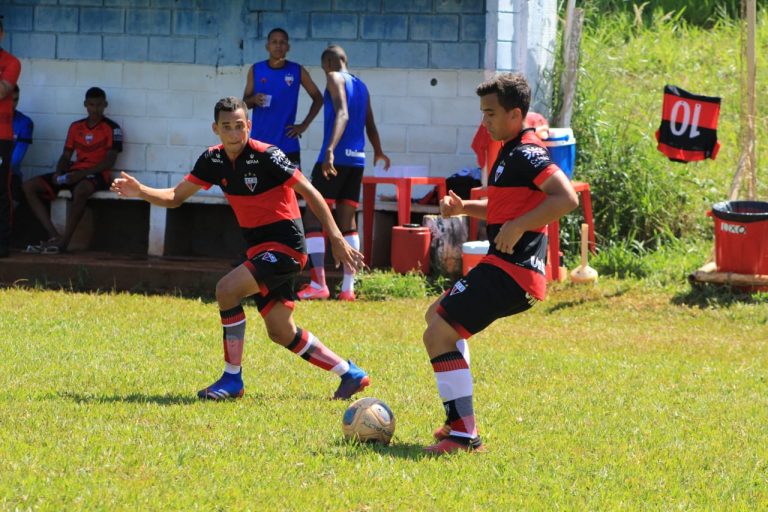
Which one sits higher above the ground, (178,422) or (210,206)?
(210,206)

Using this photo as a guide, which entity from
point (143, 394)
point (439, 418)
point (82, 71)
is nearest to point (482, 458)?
point (439, 418)

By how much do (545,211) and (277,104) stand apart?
21.2 feet

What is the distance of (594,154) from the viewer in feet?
44.5

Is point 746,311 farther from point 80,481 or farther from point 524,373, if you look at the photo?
point 80,481

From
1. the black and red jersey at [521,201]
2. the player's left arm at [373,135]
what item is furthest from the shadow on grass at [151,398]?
the player's left arm at [373,135]

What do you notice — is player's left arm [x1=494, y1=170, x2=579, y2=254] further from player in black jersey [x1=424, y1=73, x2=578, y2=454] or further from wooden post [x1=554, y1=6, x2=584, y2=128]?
wooden post [x1=554, y1=6, x2=584, y2=128]

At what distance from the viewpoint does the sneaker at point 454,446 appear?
6027mm

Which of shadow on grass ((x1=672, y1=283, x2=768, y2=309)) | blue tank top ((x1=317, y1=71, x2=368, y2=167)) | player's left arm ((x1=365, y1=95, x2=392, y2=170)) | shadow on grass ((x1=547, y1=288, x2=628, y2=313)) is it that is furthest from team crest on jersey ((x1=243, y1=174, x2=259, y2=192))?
shadow on grass ((x1=672, y1=283, x2=768, y2=309))

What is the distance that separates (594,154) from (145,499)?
9.31 m

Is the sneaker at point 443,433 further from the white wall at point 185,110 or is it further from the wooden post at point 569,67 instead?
the wooden post at point 569,67

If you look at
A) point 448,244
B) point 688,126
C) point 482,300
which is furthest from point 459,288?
point 688,126

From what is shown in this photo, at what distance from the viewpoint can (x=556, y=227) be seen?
1197 cm

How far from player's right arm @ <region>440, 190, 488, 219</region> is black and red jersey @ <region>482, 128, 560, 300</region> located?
0.31 m

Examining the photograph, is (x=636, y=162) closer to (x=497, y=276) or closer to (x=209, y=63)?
(x=209, y=63)
